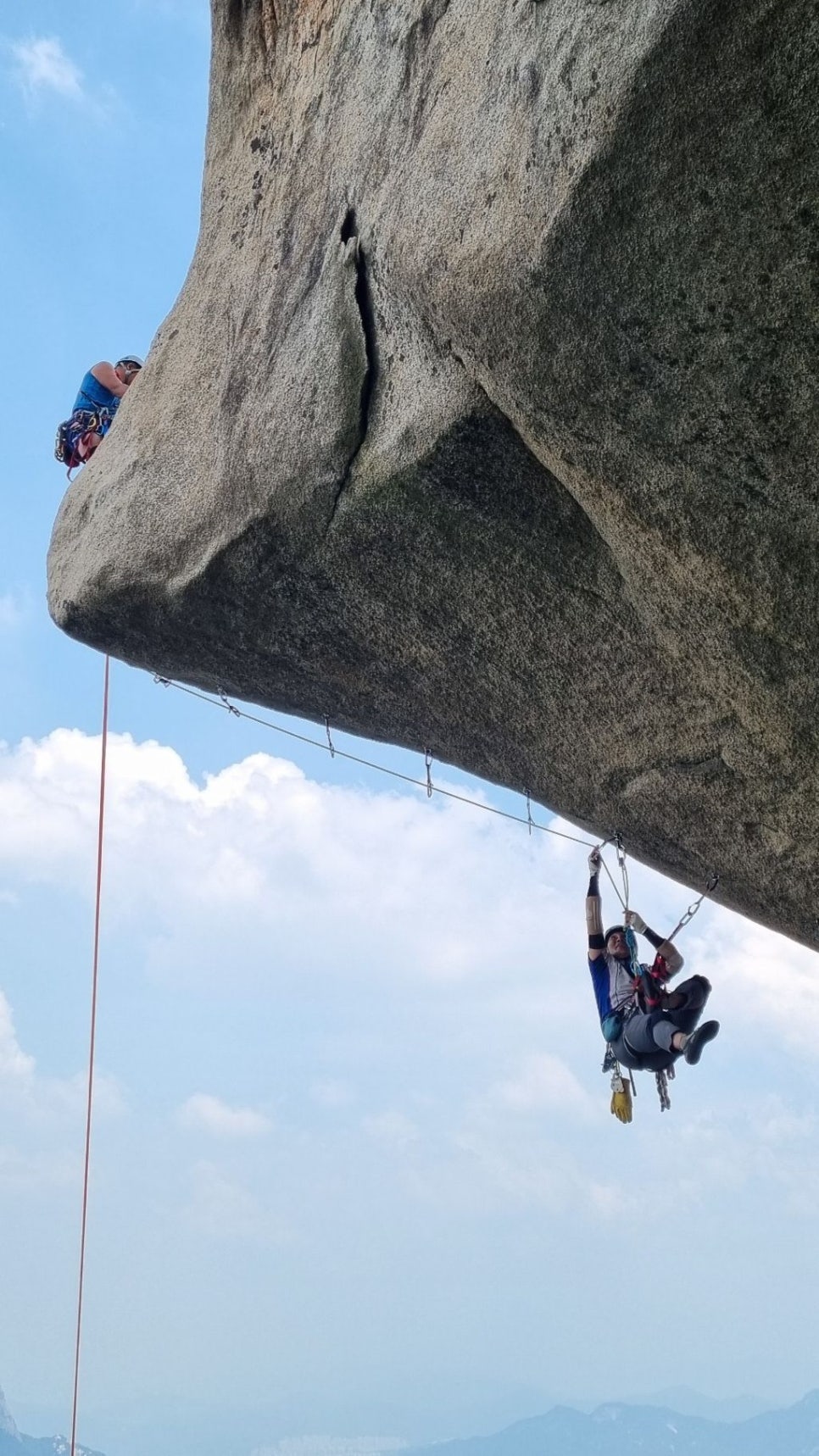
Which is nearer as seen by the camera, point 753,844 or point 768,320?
point 768,320

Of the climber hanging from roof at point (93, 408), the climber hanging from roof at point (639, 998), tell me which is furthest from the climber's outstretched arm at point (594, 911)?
the climber hanging from roof at point (93, 408)

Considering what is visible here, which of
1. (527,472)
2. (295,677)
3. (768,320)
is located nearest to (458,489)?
(527,472)

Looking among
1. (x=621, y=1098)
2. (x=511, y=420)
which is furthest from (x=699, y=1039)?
(x=511, y=420)

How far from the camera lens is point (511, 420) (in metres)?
4.79

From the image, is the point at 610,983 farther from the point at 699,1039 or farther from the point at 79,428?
the point at 79,428

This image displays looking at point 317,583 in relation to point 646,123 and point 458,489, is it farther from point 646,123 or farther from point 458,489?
point 646,123

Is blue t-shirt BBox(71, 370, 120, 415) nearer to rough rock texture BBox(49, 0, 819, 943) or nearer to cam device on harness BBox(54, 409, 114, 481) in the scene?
cam device on harness BBox(54, 409, 114, 481)

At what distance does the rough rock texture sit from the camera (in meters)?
3.86

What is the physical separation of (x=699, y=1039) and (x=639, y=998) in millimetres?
444

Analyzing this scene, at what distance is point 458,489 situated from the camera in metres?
5.24

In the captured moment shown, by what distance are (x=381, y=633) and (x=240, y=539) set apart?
0.81 meters

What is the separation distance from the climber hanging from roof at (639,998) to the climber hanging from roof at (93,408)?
4.17m

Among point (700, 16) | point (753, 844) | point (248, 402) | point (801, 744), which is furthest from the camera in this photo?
point (753, 844)

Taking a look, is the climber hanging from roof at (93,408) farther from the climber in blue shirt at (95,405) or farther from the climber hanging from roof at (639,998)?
the climber hanging from roof at (639,998)
